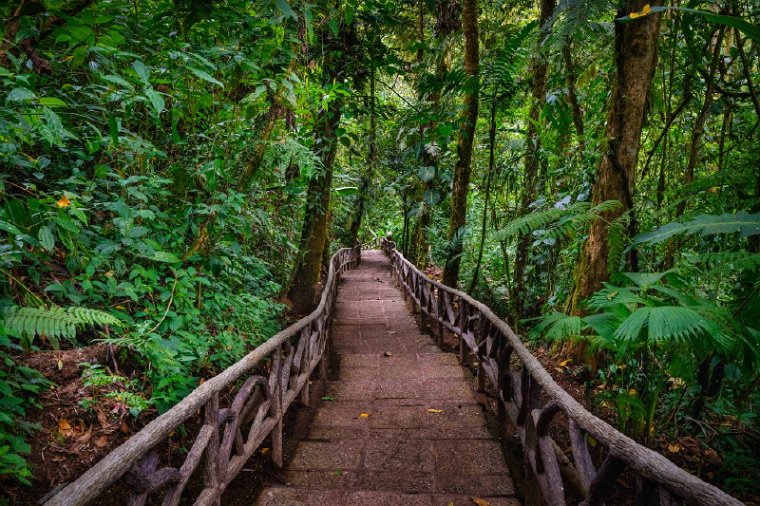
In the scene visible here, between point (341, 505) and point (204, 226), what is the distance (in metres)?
2.29

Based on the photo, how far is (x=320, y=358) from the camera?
16.1ft

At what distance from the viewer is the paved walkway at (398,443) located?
8.76ft

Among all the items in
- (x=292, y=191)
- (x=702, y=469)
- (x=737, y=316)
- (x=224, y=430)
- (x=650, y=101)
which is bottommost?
(x=702, y=469)

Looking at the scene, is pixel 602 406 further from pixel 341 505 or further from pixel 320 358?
pixel 320 358

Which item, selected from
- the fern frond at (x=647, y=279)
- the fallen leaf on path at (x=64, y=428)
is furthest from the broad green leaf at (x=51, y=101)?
the fern frond at (x=647, y=279)

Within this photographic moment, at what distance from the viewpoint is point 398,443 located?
336 centimetres

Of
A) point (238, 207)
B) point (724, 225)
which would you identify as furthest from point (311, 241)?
point (724, 225)

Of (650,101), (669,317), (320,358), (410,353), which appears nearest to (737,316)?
Result: (669,317)

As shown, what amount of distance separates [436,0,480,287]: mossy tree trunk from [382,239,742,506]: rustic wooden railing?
230 centimetres

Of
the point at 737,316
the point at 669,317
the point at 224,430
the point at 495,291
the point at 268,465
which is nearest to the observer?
the point at 669,317

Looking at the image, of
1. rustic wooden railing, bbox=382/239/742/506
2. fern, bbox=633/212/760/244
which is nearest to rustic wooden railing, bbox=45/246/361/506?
rustic wooden railing, bbox=382/239/742/506

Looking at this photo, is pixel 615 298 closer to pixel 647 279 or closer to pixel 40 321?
pixel 647 279

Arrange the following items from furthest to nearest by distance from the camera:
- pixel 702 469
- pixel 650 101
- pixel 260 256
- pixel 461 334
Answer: pixel 260 256 → pixel 461 334 → pixel 650 101 → pixel 702 469

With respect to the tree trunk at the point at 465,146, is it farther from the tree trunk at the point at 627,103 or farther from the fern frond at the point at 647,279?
the fern frond at the point at 647,279
